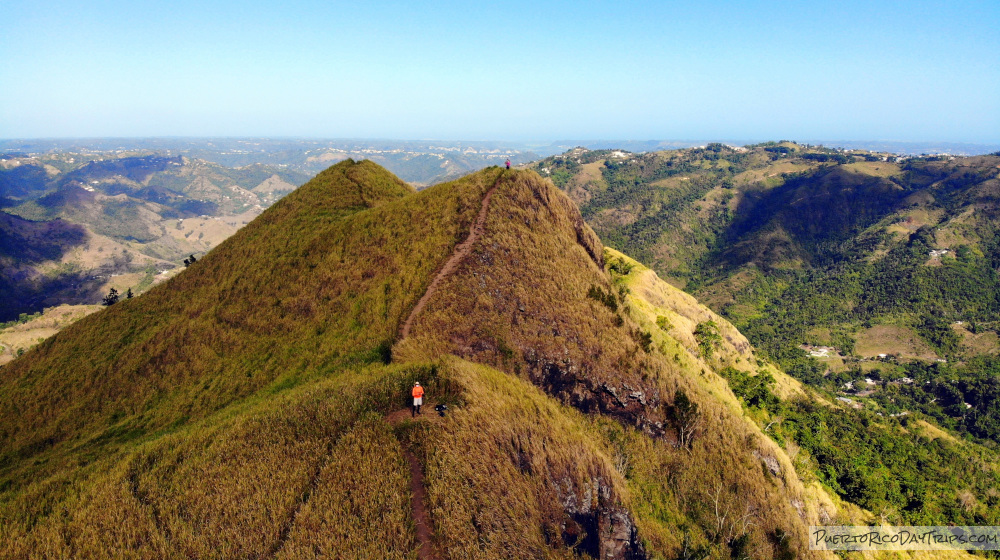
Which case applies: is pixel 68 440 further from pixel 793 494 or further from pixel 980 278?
pixel 980 278

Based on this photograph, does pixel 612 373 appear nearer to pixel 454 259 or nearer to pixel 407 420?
pixel 454 259

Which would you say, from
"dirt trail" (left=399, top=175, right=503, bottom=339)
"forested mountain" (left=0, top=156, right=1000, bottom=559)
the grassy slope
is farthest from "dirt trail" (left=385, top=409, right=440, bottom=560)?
"dirt trail" (left=399, top=175, right=503, bottom=339)

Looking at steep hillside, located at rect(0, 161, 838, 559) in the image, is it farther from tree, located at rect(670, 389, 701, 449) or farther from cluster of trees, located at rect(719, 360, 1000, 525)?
cluster of trees, located at rect(719, 360, 1000, 525)

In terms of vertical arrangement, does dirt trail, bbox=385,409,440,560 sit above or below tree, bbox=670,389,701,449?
above

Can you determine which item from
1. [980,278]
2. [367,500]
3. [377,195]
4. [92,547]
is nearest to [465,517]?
[367,500]

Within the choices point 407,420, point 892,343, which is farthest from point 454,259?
point 892,343

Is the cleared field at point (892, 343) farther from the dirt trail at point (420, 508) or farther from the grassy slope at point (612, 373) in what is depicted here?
the dirt trail at point (420, 508)
